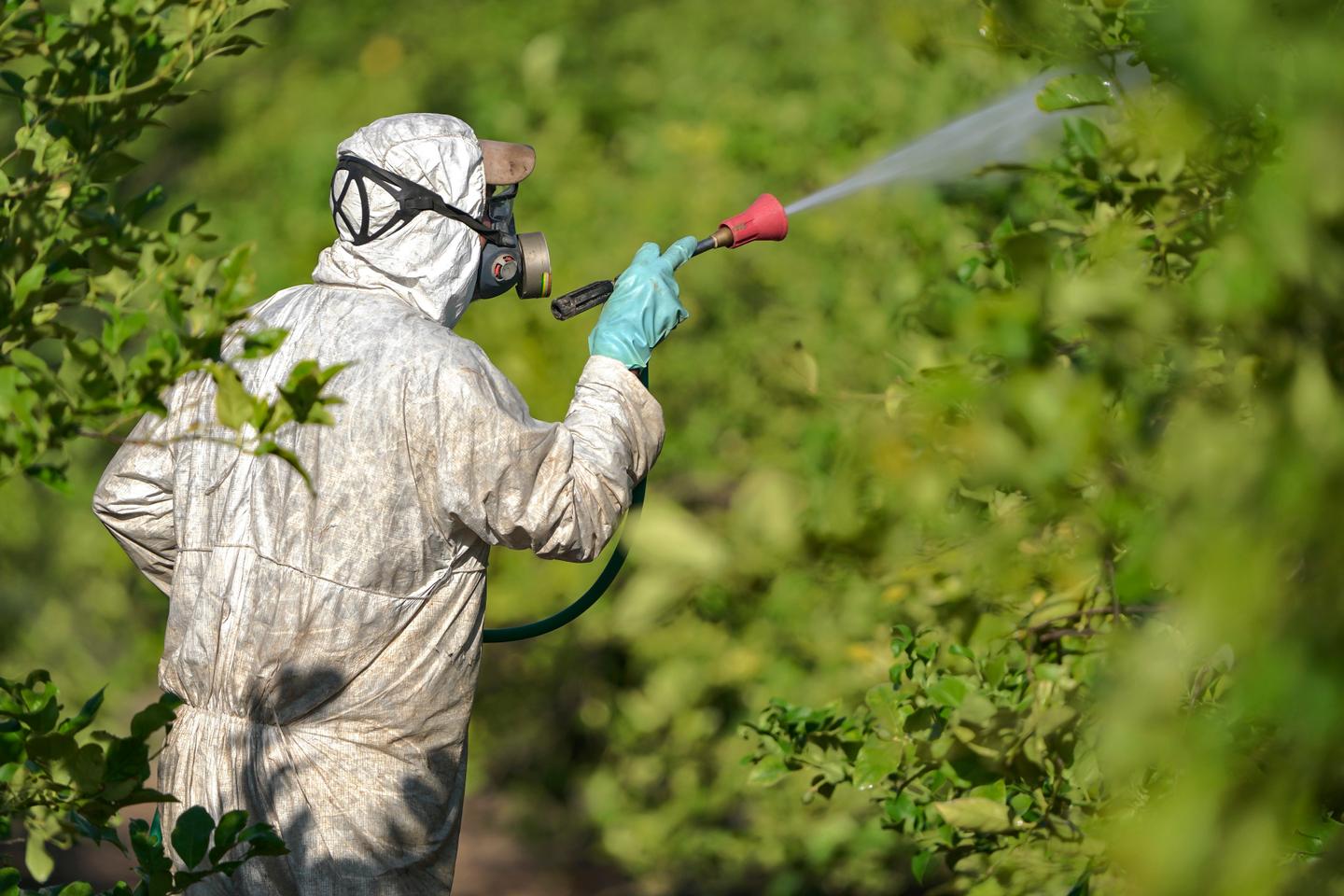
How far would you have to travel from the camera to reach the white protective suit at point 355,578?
1.91 meters

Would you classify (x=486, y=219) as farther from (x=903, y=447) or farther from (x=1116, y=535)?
(x=1116, y=535)

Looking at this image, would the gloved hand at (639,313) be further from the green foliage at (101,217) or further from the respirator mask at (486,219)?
the green foliage at (101,217)

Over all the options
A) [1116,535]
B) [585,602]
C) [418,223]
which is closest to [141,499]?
[418,223]

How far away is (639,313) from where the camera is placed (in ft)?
7.25

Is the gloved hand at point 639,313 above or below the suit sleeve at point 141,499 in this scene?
above

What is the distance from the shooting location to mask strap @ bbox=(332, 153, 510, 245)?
2057 mm

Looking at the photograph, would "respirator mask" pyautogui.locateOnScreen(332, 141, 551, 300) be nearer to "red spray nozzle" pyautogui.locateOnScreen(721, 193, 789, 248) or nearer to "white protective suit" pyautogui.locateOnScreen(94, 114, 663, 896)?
"white protective suit" pyautogui.locateOnScreen(94, 114, 663, 896)

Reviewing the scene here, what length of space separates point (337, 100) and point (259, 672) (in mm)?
5097

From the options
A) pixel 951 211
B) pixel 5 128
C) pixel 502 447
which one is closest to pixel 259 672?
pixel 502 447

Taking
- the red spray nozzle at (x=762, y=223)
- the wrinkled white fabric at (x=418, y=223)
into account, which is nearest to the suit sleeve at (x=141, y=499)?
the wrinkled white fabric at (x=418, y=223)

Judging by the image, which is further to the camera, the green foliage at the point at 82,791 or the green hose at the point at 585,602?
the green hose at the point at 585,602

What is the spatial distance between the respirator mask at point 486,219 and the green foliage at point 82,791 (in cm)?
86

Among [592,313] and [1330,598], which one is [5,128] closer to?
[592,313]

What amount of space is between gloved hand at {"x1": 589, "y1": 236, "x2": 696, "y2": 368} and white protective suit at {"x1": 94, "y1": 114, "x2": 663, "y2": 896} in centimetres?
20
